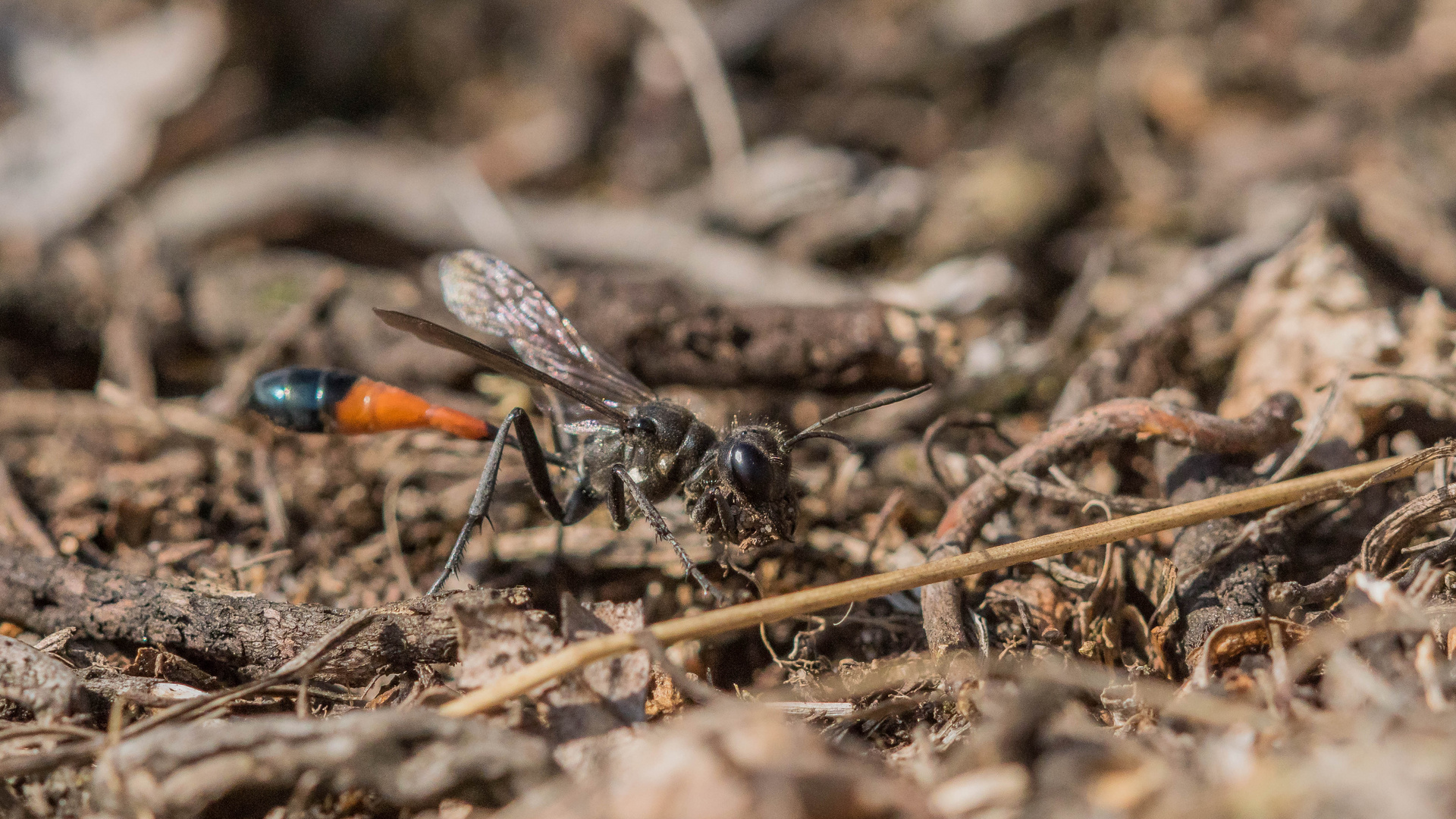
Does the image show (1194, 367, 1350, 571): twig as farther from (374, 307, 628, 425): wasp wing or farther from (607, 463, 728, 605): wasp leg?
(374, 307, 628, 425): wasp wing

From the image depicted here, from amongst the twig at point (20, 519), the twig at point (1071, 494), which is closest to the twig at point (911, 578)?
the twig at point (1071, 494)

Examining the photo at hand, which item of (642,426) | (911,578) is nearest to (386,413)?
(642,426)

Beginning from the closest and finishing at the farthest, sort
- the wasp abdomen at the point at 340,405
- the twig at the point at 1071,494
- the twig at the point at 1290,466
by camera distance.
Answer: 1. the twig at the point at 1290,466
2. the twig at the point at 1071,494
3. the wasp abdomen at the point at 340,405

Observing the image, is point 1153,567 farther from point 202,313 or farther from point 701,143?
point 202,313

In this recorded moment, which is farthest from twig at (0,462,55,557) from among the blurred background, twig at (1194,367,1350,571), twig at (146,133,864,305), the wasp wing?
twig at (1194,367,1350,571)

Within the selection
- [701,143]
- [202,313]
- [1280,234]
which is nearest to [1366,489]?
[1280,234]

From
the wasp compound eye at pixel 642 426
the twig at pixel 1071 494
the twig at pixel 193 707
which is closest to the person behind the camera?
the twig at pixel 193 707

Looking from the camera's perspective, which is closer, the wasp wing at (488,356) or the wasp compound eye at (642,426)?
the wasp wing at (488,356)

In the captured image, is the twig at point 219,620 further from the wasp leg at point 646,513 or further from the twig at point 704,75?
the twig at point 704,75
